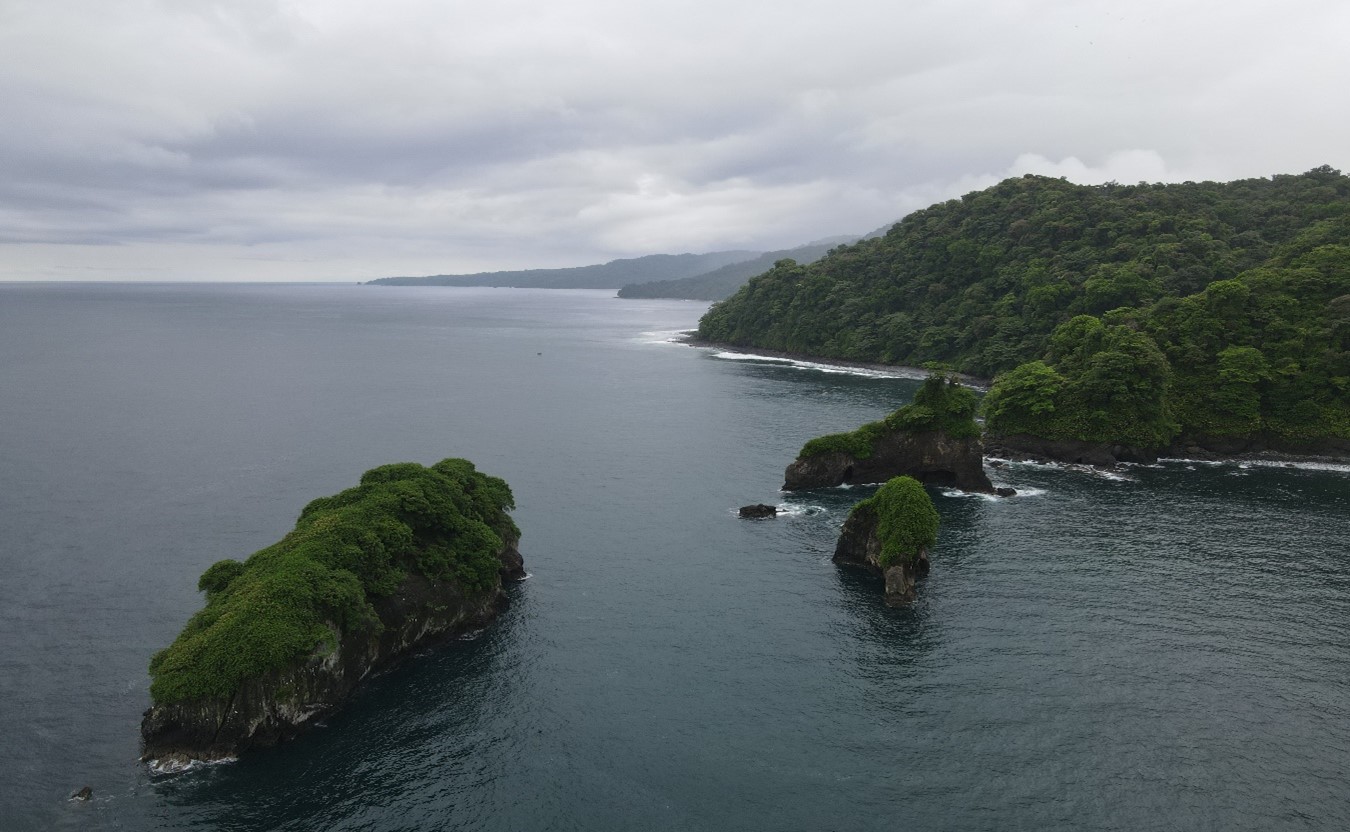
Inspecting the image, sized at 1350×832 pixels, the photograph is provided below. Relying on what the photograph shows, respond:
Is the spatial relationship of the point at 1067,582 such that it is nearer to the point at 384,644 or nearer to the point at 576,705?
the point at 576,705

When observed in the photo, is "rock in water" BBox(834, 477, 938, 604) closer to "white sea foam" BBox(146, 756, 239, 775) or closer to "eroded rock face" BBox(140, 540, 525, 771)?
"eroded rock face" BBox(140, 540, 525, 771)

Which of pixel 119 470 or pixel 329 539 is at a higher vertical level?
pixel 329 539

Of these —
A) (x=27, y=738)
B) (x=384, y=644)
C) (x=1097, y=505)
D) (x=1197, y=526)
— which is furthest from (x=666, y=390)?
(x=27, y=738)

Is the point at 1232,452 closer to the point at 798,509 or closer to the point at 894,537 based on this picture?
the point at 798,509

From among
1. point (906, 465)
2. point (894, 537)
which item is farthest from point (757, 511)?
point (906, 465)

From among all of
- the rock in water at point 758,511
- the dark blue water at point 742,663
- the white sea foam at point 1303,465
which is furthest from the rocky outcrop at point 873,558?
the white sea foam at point 1303,465
